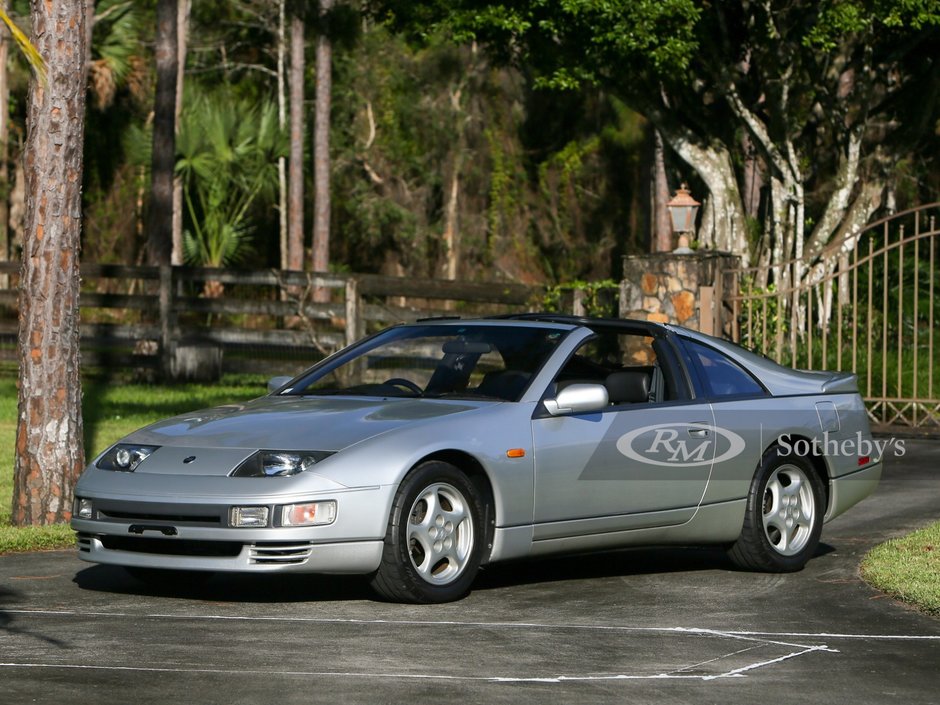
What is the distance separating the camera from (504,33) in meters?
22.7

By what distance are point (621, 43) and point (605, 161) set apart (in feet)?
92.9

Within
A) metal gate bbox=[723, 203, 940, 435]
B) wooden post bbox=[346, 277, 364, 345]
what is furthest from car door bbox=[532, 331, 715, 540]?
wooden post bbox=[346, 277, 364, 345]

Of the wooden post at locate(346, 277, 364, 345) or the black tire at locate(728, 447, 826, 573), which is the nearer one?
the black tire at locate(728, 447, 826, 573)

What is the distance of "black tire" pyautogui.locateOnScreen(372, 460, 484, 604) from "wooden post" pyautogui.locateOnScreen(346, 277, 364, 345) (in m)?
12.9

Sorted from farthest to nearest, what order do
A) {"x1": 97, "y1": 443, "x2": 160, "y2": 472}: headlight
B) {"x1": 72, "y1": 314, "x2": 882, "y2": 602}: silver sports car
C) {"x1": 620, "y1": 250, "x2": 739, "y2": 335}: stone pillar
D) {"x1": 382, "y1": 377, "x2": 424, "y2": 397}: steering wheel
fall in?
{"x1": 620, "y1": 250, "x2": 739, "y2": 335}: stone pillar
{"x1": 382, "y1": 377, "x2": 424, "y2": 397}: steering wheel
{"x1": 97, "y1": 443, "x2": 160, "y2": 472}: headlight
{"x1": 72, "y1": 314, "x2": 882, "y2": 602}: silver sports car

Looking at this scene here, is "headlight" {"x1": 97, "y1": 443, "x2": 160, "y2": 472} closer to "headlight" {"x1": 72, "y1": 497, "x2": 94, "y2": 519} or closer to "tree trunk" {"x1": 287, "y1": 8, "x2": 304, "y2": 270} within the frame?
"headlight" {"x1": 72, "y1": 497, "x2": 94, "y2": 519}

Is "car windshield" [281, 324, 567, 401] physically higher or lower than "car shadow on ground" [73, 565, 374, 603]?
higher

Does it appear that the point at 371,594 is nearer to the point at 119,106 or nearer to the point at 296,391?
the point at 296,391

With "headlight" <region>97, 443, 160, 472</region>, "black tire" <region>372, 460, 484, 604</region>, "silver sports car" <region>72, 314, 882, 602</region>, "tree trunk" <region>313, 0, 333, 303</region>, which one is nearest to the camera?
"silver sports car" <region>72, 314, 882, 602</region>

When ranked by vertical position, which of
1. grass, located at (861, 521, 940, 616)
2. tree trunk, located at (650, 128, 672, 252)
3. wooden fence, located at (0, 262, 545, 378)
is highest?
tree trunk, located at (650, 128, 672, 252)

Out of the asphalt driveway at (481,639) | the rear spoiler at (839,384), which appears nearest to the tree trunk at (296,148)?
the rear spoiler at (839,384)

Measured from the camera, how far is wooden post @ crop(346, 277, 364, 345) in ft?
68.0

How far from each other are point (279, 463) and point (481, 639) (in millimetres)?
1294

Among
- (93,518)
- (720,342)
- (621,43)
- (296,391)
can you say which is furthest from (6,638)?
(621,43)
